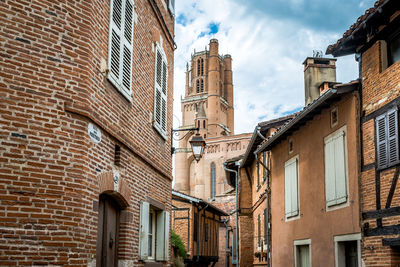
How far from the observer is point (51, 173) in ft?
20.7

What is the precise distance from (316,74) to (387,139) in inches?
305

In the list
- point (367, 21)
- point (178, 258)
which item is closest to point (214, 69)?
point (178, 258)

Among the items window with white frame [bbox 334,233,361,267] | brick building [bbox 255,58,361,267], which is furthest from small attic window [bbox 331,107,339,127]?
window with white frame [bbox 334,233,361,267]

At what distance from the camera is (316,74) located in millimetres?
16359

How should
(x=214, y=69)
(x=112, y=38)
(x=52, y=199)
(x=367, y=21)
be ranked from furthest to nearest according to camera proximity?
1. (x=214, y=69)
2. (x=367, y=21)
3. (x=112, y=38)
4. (x=52, y=199)

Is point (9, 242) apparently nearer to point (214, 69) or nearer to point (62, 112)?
point (62, 112)

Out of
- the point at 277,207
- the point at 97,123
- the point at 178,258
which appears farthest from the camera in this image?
the point at 178,258

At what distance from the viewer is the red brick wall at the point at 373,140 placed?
28.6 feet

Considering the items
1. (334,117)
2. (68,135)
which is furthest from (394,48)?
(68,135)

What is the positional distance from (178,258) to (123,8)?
48.4 ft

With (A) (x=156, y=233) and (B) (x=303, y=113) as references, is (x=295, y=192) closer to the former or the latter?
(B) (x=303, y=113)

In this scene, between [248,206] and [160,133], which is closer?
[160,133]

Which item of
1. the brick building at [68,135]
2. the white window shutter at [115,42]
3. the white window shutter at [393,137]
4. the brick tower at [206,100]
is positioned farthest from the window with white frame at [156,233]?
the brick tower at [206,100]

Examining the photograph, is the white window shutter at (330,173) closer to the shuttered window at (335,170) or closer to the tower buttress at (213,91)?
the shuttered window at (335,170)
